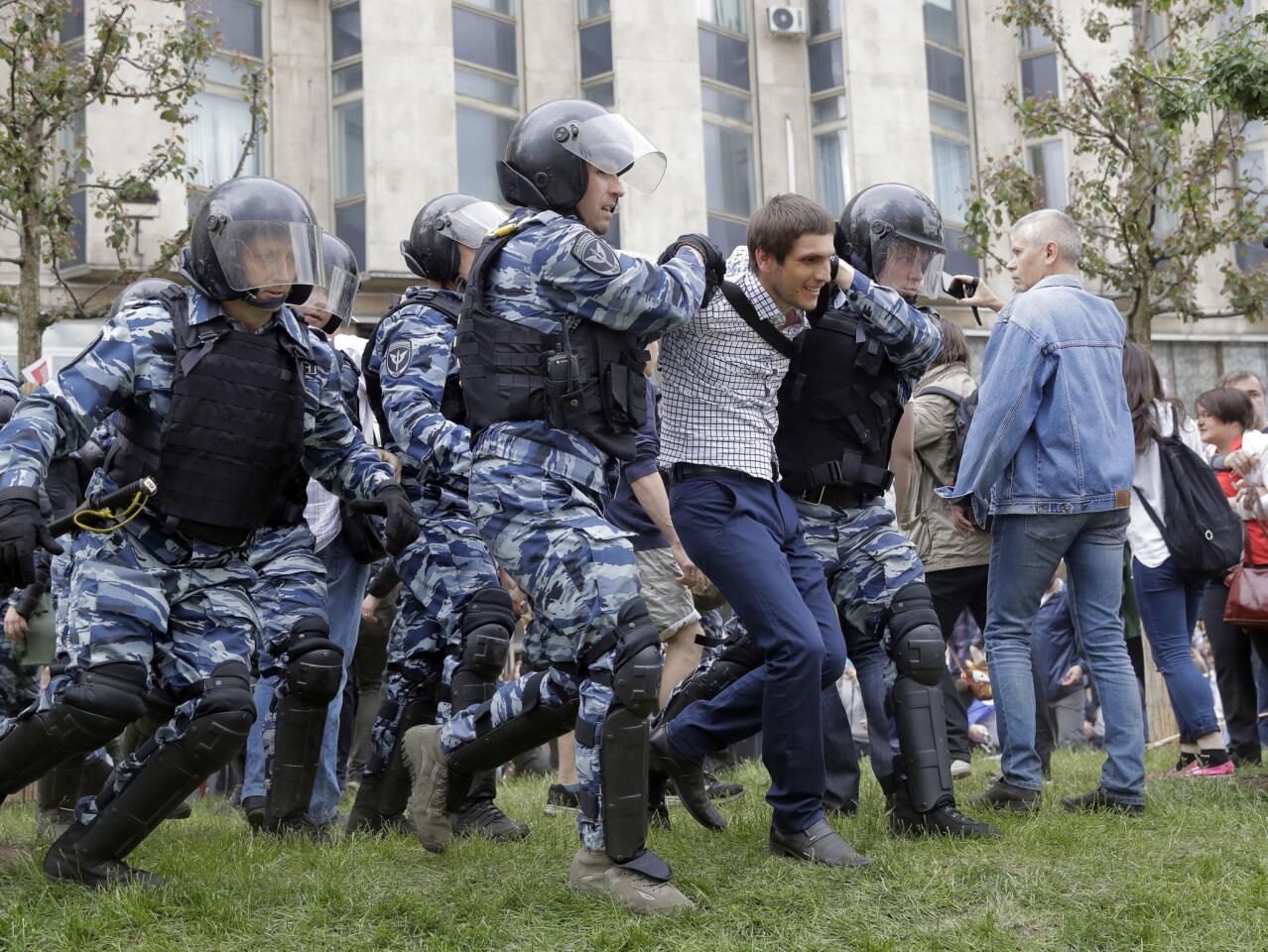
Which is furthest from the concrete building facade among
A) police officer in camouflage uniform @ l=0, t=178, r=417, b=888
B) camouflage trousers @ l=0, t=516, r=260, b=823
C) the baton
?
the baton

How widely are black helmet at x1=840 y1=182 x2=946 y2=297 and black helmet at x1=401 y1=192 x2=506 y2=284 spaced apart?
1465mm

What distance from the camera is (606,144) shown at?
15.3ft

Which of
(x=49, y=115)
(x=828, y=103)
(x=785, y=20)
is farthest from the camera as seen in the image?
(x=828, y=103)

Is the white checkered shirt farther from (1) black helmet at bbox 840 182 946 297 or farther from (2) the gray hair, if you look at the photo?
(2) the gray hair

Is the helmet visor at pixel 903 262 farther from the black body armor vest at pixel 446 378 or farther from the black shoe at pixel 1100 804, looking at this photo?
the black shoe at pixel 1100 804

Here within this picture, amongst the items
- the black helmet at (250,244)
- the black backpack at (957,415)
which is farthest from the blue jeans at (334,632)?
the black backpack at (957,415)

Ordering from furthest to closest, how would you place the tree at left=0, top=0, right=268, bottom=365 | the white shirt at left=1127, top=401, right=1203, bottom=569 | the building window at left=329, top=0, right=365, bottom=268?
the building window at left=329, top=0, right=365, bottom=268
the tree at left=0, top=0, right=268, bottom=365
the white shirt at left=1127, top=401, right=1203, bottom=569

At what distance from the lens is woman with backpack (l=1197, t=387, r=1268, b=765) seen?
7.31 metres

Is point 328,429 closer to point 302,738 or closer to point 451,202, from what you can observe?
point 302,738

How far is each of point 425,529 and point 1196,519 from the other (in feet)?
12.1

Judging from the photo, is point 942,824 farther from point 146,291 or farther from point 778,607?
point 146,291

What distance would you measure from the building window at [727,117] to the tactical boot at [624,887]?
19.2 m

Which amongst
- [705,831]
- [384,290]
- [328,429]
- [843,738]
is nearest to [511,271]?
[328,429]

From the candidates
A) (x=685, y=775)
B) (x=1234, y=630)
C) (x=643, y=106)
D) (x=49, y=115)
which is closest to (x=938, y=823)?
(x=685, y=775)
